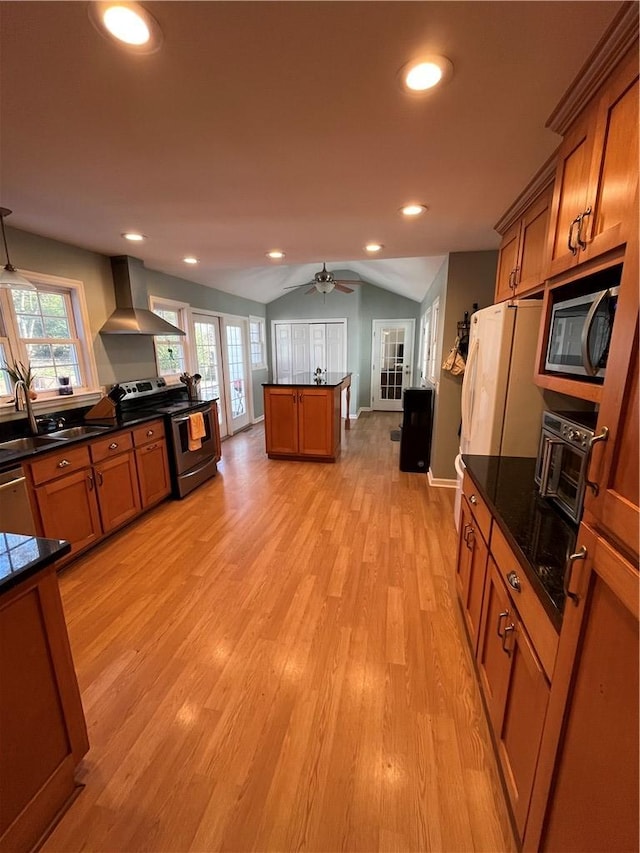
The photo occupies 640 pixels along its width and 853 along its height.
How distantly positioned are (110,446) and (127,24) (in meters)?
2.48

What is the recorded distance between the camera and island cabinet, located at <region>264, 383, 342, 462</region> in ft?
14.9

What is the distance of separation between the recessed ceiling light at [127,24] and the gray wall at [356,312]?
6377 millimetres

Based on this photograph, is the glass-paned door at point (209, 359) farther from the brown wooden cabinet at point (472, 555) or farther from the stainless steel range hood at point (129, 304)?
the brown wooden cabinet at point (472, 555)

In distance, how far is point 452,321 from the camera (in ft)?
11.6

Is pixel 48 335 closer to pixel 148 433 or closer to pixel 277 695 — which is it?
pixel 148 433

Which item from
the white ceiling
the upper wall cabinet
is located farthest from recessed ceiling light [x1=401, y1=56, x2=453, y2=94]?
the upper wall cabinet

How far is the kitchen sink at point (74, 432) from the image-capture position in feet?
8.80

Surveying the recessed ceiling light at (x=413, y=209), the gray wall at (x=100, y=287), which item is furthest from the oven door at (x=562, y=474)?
the gray wall at (x=100, y=287)

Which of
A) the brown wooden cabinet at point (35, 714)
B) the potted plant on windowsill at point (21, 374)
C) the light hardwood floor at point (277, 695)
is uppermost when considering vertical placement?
the potted plant on windowsill at point (21, 374)

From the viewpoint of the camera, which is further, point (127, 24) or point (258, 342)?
point (258, 342)

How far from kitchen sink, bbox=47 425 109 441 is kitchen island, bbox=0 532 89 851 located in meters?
1.76

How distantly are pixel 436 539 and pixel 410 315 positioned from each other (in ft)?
19.4

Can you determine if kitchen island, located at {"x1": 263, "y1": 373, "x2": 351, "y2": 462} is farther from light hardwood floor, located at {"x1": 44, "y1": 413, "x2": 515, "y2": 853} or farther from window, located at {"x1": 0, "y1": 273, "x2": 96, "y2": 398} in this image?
window, located at {"x1": 0, "y1": 273, "x2": 96, "y2": 398}

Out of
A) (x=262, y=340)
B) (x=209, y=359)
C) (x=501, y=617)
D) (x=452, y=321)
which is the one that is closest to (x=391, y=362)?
(x=262, y=340)
